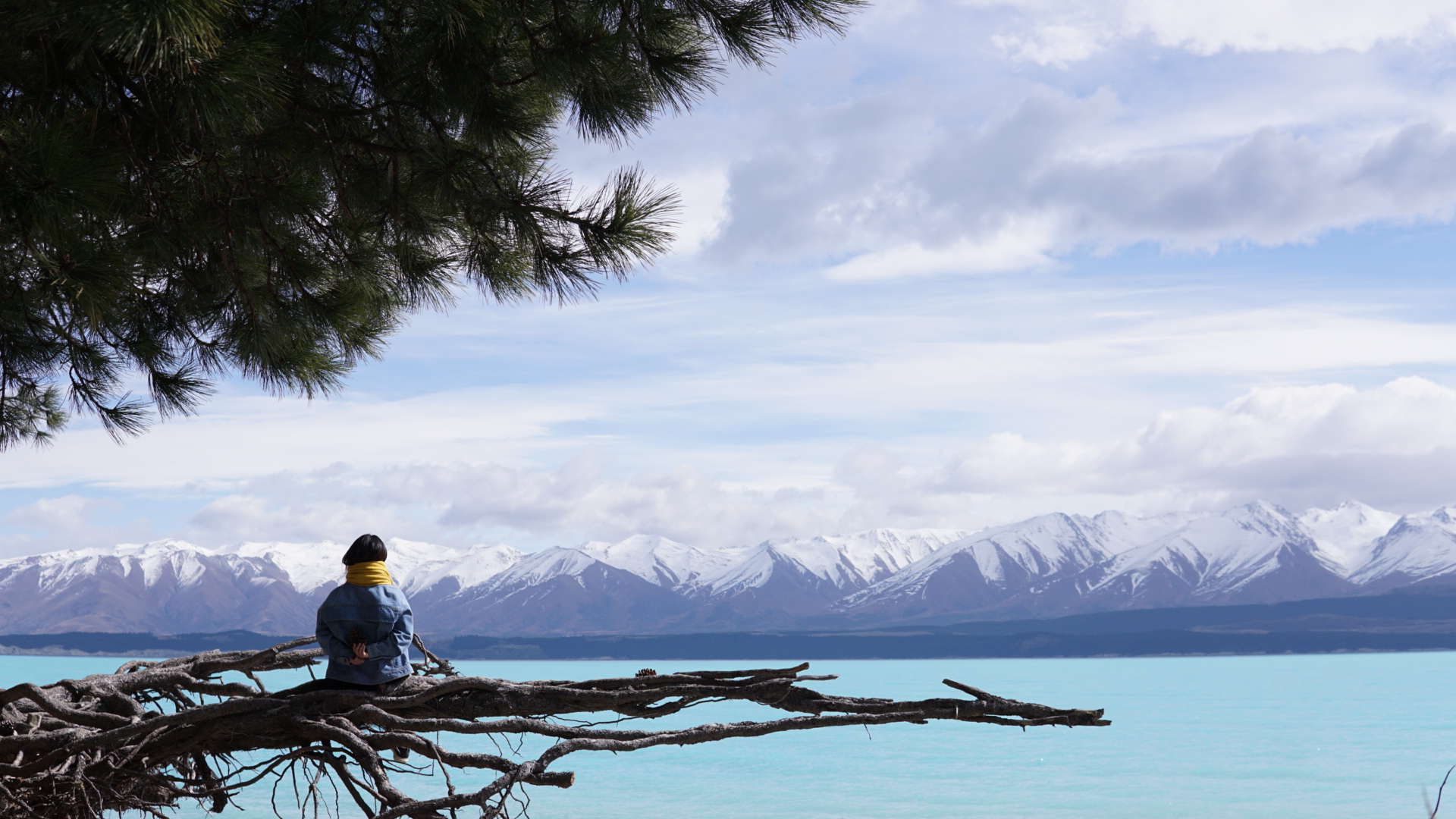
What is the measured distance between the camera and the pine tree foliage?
367cm

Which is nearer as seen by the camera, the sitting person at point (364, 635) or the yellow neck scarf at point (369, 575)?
the sitting person at point (364, 635)

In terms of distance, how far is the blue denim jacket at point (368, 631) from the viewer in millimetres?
3938

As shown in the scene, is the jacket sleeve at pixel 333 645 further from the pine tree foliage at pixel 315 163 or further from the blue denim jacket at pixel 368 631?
the pine tree foliage at pixel 315 163

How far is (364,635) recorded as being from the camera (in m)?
3.92

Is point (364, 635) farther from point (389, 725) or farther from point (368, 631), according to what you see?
point (389, 725)

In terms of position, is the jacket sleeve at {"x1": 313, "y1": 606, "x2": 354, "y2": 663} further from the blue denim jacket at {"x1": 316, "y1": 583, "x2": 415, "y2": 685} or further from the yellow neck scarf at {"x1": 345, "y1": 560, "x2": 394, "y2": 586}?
the yellow neck scarf at {"x1": 345, "y1": 560, "x2": 394, "y2": 586}

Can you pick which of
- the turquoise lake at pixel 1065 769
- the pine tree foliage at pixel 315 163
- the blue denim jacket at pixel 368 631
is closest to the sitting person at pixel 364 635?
the blue denim jacket at pixel 368 631

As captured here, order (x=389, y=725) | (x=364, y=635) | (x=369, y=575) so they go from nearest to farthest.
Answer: (x=389, y=725), (x=364, y=635), (x=369, y=575)

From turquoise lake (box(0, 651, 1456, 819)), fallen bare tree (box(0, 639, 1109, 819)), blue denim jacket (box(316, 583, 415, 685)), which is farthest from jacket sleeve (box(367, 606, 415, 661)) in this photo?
turquoise lake (box(0, 651, 1456, 819))

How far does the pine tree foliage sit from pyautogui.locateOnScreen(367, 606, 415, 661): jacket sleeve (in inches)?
59.1

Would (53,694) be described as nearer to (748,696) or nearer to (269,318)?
(269,318)

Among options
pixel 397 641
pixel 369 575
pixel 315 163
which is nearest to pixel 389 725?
pixel 397 641

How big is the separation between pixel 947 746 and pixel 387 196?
52414 millimetres

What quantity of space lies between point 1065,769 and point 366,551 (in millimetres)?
45133
